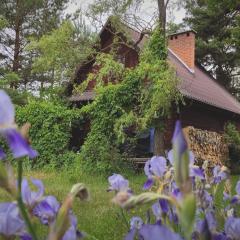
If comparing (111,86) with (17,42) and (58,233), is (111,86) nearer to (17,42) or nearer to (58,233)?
(58,233)

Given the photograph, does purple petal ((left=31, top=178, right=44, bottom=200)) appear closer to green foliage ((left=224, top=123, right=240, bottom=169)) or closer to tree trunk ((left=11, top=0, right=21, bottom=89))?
green foliage ((left=224, top=123, right=240, bottom=169))

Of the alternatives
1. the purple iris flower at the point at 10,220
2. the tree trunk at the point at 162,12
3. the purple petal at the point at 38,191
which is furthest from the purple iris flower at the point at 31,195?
the tree trunk at the point at 162,12

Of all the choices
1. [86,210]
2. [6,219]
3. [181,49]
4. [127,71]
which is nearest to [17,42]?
[181,49]

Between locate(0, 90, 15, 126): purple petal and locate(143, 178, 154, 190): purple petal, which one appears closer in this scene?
locate(0, 90, 15, 126): purple petal

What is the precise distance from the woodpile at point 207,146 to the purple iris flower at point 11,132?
50.7 ft

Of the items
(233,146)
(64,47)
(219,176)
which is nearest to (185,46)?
(233,146)

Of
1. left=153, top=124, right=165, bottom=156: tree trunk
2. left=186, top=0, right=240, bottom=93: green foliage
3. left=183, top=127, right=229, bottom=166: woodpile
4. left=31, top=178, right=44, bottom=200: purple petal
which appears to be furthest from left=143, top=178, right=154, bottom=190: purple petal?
left=186, top=0, right=240, bottom=93: green foliage

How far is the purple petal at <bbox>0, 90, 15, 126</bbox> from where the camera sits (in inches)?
33.9

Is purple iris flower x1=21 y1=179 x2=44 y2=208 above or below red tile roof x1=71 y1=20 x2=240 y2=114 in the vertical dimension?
below

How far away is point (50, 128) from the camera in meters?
16.7

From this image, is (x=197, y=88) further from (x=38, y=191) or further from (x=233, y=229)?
(x=38, y=191)

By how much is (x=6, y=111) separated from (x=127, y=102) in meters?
14.3

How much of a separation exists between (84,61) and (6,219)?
16856mm

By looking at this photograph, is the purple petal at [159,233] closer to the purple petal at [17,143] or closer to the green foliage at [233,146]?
the purple petal at [17,143]
